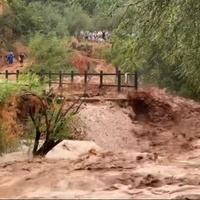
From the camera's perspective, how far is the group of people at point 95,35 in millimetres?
68750

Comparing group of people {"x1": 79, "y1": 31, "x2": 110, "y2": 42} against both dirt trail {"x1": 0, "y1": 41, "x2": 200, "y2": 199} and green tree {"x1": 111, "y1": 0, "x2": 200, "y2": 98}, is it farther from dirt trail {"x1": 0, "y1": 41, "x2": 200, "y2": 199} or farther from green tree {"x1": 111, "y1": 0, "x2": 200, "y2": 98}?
green tree {"x1": 111, "y1": 0, "x2": 200, "y2": 98}

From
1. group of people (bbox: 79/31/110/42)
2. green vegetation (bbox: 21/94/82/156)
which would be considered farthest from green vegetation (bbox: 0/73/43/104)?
group of people (bbox: 79/31/110/42)

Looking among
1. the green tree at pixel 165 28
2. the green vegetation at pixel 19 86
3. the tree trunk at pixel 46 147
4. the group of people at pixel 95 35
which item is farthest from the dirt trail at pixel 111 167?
the group of people at pixel 95 35

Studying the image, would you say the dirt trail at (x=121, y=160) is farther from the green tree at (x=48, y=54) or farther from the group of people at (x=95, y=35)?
the group of people at (x=95, y=35)

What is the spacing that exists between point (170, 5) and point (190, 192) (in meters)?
3.45

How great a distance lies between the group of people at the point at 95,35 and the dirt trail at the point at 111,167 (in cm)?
3512

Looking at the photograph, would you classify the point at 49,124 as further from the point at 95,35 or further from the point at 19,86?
the point at 95,35

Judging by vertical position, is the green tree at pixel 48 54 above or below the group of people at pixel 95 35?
below

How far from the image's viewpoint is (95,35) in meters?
70.9

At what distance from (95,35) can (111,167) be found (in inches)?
2149

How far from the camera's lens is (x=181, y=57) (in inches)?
611

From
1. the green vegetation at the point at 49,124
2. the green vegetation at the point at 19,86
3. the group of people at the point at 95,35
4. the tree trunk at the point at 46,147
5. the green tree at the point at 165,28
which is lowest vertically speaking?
the tree trunk at the point at 46,147

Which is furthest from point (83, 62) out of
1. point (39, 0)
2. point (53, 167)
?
point (53, 167)

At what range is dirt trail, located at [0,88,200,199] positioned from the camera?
44.5 feet
